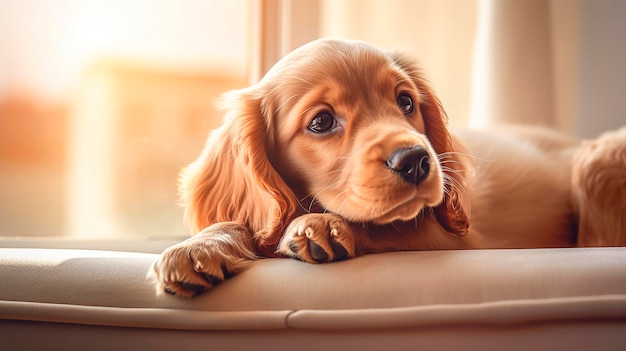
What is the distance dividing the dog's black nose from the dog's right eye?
264mm

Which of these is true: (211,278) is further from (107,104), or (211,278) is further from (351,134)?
(107,104)

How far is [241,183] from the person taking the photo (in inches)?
69.2

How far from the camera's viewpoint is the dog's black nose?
1446 mm

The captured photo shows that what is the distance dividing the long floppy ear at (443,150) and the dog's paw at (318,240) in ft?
1.18

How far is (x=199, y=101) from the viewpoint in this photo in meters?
2.91

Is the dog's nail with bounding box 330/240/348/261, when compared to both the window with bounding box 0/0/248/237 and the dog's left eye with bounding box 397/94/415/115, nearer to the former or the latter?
the dog's left eye with bounding box 397/94/415/115

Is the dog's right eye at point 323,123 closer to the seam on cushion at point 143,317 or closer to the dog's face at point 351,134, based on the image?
the dog's face at point 351,134

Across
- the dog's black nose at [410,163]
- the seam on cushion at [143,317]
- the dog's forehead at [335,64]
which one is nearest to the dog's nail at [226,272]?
the seam on cushion at [143,317]

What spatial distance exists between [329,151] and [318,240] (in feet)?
1.01

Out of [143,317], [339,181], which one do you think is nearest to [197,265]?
[143,317]

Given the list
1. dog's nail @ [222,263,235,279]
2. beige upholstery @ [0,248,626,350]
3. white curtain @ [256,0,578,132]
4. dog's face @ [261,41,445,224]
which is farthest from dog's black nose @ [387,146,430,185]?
white curtain @ [256,0,578,132]

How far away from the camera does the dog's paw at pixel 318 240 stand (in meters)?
1.41

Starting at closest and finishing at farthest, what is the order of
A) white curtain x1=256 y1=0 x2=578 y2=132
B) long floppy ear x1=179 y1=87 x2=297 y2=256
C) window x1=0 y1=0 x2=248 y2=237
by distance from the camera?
1. long floppy ear x1=179 y1=87 x2=297 y2=256
2. window x1=0 y1=0 x2=248 y2=237
3. white curtain x1=256 y1=0 x2=578 y2=132

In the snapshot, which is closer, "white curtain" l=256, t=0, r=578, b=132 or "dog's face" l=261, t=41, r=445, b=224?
"dog's face" l=261, t=41, r=445, b=224
